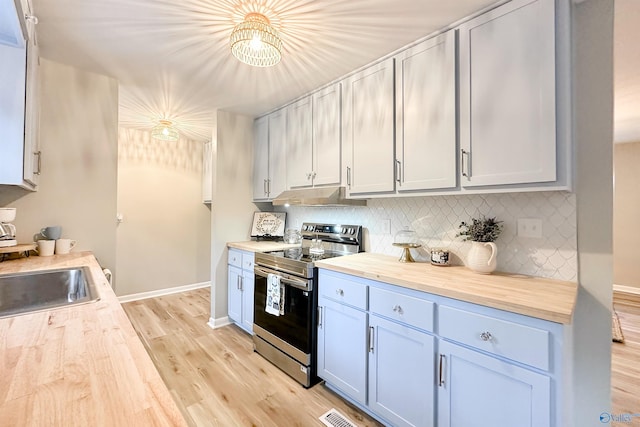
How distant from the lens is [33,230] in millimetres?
2139

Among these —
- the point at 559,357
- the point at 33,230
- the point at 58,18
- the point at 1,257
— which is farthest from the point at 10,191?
the point at 559,357

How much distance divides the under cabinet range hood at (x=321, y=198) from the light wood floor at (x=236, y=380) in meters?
1.44

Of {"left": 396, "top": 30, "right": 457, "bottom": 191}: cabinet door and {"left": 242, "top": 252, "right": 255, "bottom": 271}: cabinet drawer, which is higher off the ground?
{"left": 396, "top": 30, "right": 457, "bottom": 191}: cabinet door

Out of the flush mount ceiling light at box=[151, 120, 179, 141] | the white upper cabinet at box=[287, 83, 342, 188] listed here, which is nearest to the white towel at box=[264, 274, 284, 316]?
the white upper cabinet at box=[287, 83, 342, 188]

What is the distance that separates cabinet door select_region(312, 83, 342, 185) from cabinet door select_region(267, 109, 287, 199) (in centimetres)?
51

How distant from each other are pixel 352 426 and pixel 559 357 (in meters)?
1.24

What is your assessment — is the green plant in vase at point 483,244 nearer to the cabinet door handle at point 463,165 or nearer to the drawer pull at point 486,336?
the cabinet door handle at point 463,165

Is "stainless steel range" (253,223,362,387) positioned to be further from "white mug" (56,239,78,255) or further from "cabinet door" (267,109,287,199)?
"white mug" (56,239,78,255)

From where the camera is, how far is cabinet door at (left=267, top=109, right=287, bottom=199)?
3.06m

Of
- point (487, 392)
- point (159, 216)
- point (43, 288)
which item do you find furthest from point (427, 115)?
point (159, 216)

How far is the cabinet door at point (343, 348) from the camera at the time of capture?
1.80m

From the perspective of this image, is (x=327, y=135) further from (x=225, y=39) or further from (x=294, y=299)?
(x=294, y=299)

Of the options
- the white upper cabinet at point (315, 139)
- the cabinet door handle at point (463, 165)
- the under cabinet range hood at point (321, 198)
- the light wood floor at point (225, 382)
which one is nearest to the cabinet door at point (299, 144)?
the white upper cabinet at point (315, 139)

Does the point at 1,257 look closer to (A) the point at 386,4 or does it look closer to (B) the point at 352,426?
(B) the point at 352,426
